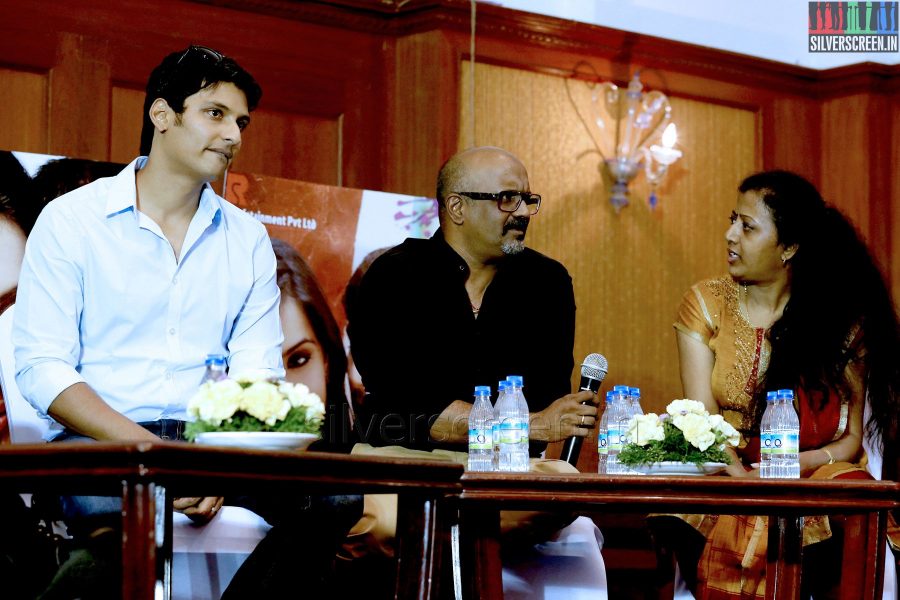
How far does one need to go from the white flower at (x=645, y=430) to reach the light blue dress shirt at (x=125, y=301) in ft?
2.77

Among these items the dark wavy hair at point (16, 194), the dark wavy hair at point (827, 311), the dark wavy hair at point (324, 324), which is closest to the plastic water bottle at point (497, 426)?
the dark wavy hair at point (827, 311)

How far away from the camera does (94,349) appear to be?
115 inches

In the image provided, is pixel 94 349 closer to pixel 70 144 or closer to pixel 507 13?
pixel 70 144

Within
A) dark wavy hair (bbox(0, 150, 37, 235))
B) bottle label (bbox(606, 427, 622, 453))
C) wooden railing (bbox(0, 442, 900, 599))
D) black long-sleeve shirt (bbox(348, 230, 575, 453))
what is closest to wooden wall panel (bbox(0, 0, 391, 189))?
dark wavy hair (bbox(0, 150, 37, 235))

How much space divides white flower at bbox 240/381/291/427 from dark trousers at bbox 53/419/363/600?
515 millimetres

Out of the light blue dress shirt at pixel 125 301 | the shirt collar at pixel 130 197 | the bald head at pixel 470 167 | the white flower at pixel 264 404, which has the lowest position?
the white flower at pixel 264 404

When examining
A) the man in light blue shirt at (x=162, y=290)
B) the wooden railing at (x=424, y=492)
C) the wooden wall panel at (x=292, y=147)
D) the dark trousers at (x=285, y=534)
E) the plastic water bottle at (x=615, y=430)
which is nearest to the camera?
the wooden railing at (x=424, y=492)

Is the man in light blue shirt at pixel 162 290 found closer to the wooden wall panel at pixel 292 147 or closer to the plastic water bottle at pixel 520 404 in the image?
the plastic water bottle at pixel 520 404

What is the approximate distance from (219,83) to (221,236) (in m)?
0.38

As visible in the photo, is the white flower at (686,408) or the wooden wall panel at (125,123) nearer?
the white flower at (686,408)

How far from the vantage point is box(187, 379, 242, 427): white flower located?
7.45 feet

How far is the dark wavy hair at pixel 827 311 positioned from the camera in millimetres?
3688

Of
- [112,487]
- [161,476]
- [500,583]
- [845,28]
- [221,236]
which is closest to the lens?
[161,476]

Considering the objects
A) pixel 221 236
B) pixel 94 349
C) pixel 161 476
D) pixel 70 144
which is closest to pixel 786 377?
pixel 221 236
